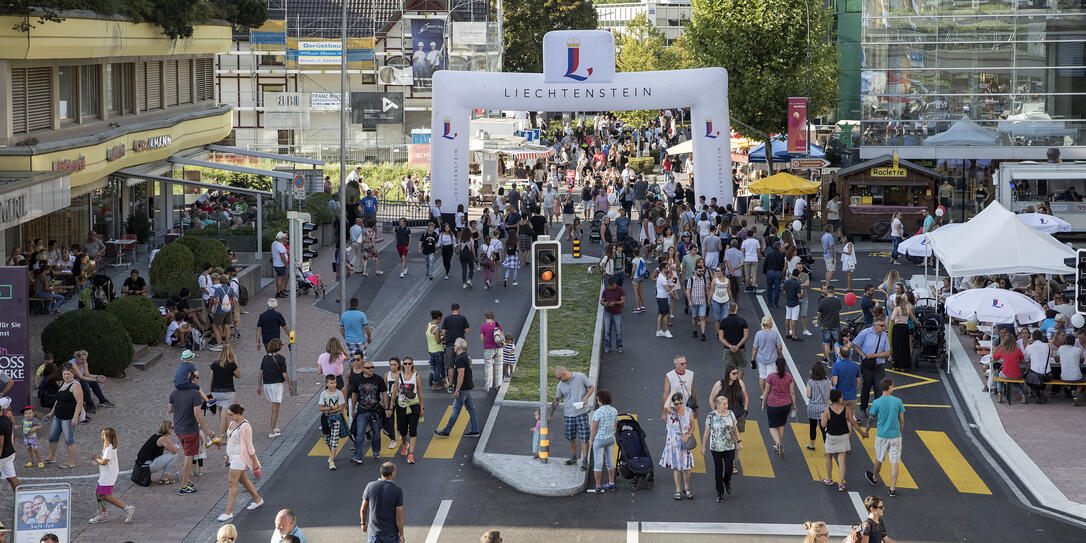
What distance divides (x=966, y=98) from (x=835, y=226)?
8.61m

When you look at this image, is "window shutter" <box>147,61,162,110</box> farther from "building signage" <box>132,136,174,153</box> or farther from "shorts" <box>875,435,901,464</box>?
"shorts" <box>875,435,901,464</box>

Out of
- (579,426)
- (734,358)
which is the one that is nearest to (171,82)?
(734,358)

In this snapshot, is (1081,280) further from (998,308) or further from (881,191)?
(881,191)

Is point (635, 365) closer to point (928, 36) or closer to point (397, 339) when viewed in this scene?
point (397, 339)

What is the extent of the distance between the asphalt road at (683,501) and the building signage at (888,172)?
1858 centimetres

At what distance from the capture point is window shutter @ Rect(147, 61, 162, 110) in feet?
118

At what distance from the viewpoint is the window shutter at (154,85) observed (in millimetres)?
36031

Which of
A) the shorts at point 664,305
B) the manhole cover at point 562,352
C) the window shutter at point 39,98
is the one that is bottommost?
the manhole cover at point 562,352

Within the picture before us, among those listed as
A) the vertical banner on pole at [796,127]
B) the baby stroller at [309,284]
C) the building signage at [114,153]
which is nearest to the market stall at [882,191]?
the vertical banner on pole at [796,127]

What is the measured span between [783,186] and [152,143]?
18276 mm

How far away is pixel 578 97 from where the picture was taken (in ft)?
116

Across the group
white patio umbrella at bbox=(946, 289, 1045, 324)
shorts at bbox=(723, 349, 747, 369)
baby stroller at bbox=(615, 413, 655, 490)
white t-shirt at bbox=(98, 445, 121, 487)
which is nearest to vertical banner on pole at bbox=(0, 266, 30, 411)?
white t-shirt at bbox=(98, 445, 121, 487)

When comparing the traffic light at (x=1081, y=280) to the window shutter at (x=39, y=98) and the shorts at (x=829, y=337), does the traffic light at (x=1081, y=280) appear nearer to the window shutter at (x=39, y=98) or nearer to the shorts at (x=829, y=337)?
the shorts at (x=829, y=337)

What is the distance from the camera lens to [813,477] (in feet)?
54.5
